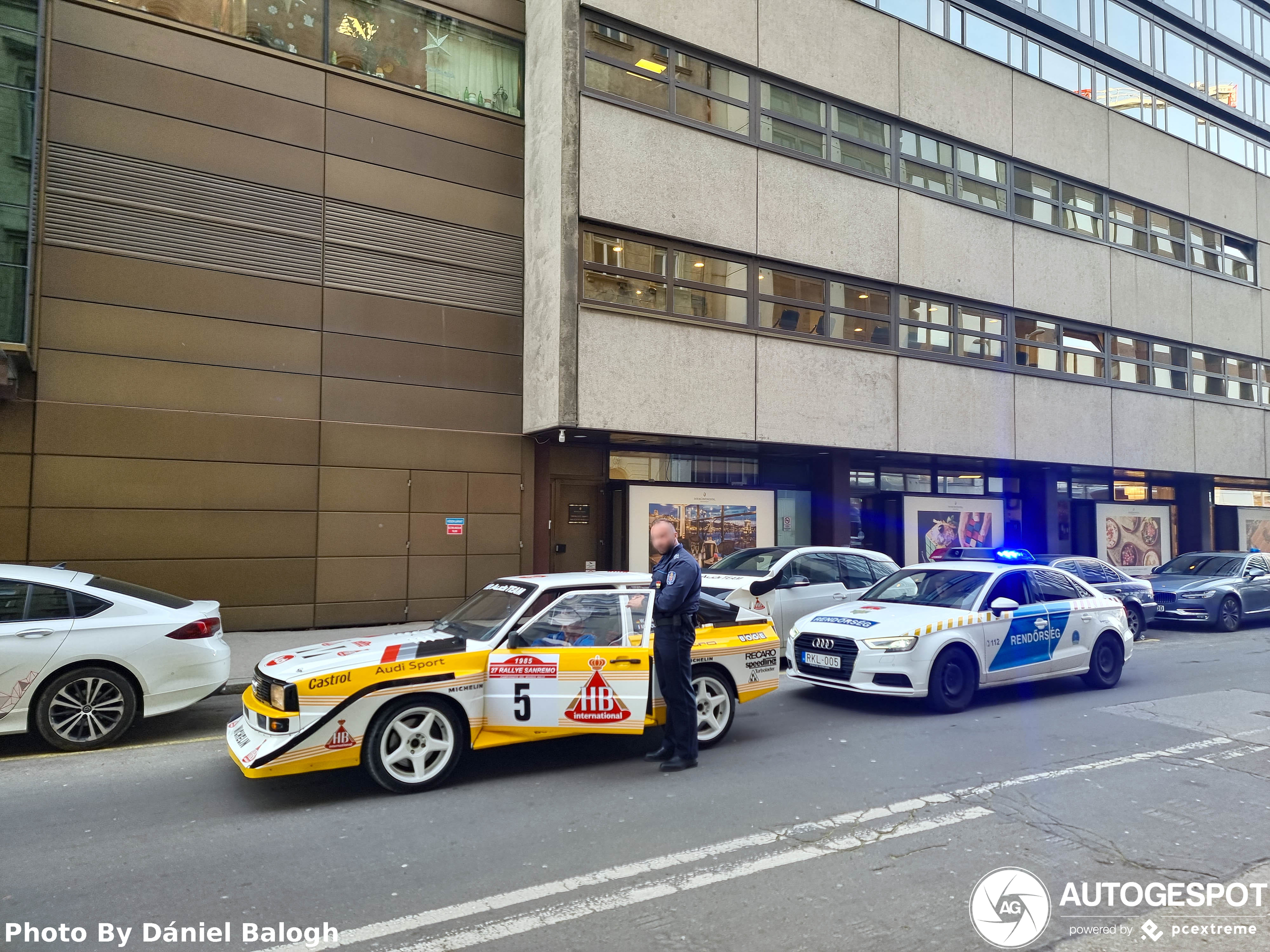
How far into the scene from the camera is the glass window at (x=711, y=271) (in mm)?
15305

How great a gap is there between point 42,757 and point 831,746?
6386 mm

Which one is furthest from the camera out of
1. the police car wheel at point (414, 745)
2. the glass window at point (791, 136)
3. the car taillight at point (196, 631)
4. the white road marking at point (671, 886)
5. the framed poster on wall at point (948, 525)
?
the framed poster on wall at point (948, 525)

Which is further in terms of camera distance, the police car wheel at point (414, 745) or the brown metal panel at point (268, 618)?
the brown metal panel at point (268, 618)

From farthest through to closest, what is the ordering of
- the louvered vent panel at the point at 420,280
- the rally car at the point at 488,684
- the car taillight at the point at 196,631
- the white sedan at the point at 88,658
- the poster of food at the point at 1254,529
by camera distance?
the poster of food at the point at 1254,529 < the louvered vent panel at the point at 420,280 < the car taillight at the point at 196,631 < the white sedan at the point at 88,658 < the rally car at the point at 488,684

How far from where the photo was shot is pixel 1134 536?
24203 mm

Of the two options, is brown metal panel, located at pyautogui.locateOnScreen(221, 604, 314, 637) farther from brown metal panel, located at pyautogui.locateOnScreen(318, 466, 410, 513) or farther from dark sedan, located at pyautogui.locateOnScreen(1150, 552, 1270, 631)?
dark sedan, located at pyautogui.locateOnScreen(1150, 552, 1270, 631)

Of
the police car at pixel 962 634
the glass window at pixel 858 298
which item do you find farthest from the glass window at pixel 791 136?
the police car at pixel 962 634

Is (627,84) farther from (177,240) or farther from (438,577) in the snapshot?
(438,577)

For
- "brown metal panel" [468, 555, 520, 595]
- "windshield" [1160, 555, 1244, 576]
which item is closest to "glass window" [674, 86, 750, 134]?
"brown metal panel" [468, 555, 520, 595]

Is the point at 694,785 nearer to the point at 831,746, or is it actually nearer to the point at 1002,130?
the point at 831,746

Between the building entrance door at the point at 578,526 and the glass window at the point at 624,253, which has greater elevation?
the glass window at the point at 624,253

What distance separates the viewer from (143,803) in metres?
5.62

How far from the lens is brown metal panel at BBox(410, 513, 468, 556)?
14070mm

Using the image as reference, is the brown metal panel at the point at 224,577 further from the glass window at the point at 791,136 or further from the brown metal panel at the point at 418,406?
the glass window at the point at 791,136
